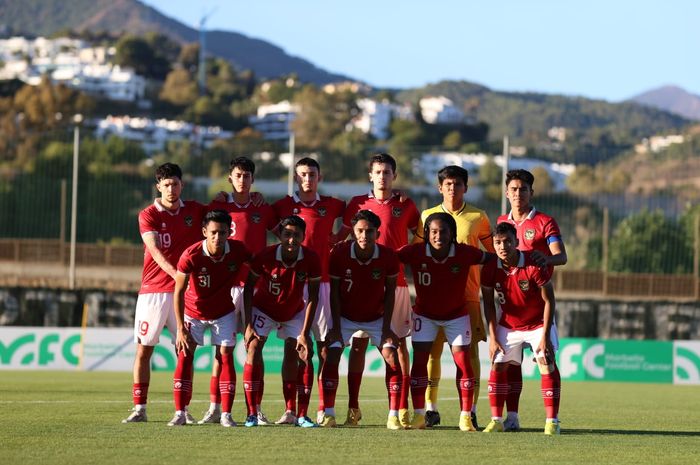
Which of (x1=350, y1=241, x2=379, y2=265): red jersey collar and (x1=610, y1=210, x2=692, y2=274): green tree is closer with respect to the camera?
(x1=350, y1=241, x2=379, y2=265): red jersey collar

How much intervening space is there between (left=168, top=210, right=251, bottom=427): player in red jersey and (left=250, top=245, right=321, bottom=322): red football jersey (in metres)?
0.17

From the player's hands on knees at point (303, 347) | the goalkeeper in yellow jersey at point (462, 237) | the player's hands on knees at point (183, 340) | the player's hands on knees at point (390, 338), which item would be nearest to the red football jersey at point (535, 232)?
the goalkeeper in yellow jersey at point (462, 237)

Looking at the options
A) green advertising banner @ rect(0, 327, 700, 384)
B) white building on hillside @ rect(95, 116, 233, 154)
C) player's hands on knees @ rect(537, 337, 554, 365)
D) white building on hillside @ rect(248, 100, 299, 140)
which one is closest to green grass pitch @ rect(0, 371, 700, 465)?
player's hands on knees @ rect(537, 337, 554, 365)

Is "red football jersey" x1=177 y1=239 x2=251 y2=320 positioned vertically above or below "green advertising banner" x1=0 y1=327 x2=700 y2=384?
above

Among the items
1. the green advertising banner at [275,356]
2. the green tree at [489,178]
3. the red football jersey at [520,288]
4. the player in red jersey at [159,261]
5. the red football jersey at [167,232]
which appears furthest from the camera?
the green tree at [489,178]

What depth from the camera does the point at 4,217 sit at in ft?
123

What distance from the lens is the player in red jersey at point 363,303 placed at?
11188 mm

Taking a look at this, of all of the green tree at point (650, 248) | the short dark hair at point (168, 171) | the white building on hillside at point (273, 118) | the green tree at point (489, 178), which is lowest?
the green tree at point (650, 248)

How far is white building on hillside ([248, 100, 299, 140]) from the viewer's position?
594ft

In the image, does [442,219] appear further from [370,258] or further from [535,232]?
[535,232]

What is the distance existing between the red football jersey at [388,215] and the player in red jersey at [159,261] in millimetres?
1344

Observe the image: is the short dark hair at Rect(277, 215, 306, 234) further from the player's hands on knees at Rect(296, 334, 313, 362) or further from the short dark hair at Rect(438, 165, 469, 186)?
the short dark hair at Rect(438, 165, 469, 186)

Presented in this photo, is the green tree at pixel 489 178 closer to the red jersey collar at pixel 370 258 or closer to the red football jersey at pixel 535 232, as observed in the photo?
the red football jersey at pixel 535 232

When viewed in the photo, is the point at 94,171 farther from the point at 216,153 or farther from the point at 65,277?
the point at 65,277
